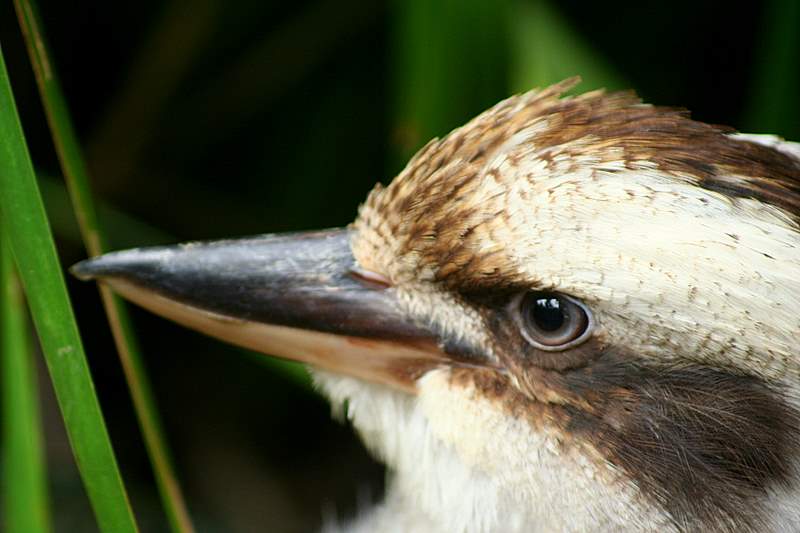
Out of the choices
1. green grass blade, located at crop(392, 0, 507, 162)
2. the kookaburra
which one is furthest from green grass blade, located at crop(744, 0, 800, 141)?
the kookaburra

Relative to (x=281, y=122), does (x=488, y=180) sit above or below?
above

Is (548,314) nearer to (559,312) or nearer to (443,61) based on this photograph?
(559,312)

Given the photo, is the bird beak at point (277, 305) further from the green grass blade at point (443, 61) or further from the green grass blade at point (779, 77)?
the green grass blade at point (779, 77)

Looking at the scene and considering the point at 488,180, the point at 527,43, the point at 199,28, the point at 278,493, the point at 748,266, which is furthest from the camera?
the point at 278,493

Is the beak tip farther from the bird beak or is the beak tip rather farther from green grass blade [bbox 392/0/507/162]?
green grass blade [bbox 392/0/507/162]

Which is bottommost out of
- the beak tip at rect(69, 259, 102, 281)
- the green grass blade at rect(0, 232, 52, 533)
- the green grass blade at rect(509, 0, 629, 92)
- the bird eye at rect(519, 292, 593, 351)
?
the green grass blade at rect(0, 232, 52, 533)

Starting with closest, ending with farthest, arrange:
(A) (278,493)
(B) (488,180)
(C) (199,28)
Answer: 1. (B) (488,180)
2. (C) (199,28)
3. (A) (278,493)

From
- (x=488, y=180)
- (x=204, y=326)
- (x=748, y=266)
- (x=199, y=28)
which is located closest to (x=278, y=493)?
(x=199, y=28)

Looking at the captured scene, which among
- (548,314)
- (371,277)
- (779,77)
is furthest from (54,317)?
(779,77)

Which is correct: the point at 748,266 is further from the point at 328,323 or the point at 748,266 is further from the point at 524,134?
the point at 328,323
